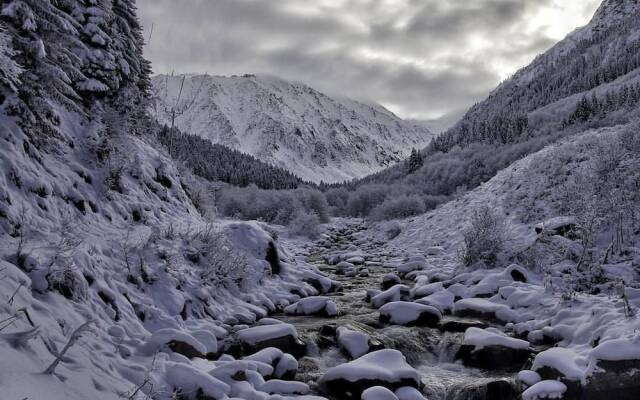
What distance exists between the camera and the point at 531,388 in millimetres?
6172

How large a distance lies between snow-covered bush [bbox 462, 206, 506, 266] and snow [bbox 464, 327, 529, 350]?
6.07 m

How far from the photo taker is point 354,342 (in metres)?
8.55

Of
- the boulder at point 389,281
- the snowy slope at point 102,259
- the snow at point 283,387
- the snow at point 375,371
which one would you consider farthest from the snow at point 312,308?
the snow at point 283,387

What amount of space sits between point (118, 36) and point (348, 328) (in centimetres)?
1295

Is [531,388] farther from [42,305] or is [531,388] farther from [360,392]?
[42,305]

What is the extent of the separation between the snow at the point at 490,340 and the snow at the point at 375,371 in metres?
1.96

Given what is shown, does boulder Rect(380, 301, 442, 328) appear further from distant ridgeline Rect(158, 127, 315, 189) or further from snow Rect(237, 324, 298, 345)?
distant ridgeline Rect(158, 127, 315, 189)

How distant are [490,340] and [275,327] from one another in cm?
440

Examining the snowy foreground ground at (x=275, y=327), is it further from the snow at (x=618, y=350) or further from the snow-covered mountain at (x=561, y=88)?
the snow-covered mountain at (x=561, y=88)

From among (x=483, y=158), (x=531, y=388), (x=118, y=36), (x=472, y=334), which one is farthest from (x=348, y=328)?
(x=483, y=158)

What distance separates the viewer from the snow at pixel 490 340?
26.3ft

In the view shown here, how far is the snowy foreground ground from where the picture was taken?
516 centimetres

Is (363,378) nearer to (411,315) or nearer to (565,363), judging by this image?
(565,363)

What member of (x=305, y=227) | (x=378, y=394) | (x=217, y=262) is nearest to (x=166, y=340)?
(x=378, y=394)
